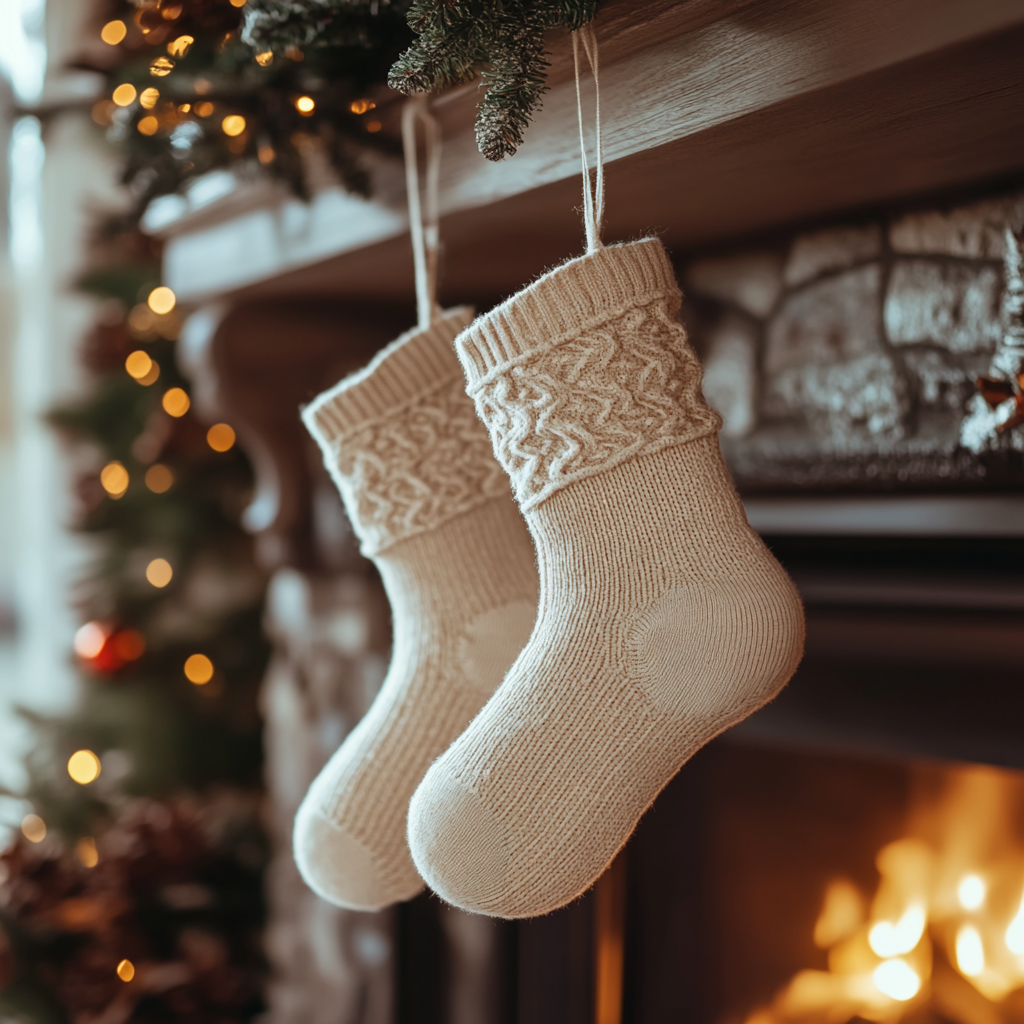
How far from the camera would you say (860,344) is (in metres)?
0.95

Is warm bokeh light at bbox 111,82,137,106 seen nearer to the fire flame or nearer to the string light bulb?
the string light bulb

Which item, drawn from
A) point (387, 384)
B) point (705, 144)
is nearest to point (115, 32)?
point (387, 384)

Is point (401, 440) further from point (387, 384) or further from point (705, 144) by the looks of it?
point (705, 144)

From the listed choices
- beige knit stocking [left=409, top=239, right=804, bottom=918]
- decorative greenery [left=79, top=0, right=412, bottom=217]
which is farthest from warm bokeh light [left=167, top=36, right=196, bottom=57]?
beige knit stocking [left=409, top=239, right=804, bottom=918]

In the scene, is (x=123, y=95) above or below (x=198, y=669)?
above

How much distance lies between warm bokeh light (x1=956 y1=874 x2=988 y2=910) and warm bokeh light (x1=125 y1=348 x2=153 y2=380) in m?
1.49

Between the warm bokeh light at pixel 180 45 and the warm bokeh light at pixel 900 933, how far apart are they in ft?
3.79

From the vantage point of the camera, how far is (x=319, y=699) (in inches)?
53.4

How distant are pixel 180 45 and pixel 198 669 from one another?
110 cm

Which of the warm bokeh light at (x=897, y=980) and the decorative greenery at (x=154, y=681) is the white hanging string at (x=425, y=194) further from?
the decorative greenery at (x=154, y=681)

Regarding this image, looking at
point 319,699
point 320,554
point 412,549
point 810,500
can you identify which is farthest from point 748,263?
point 319,699

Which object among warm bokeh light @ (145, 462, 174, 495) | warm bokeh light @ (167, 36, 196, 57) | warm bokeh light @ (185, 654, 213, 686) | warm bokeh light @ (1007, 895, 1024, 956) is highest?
warm bokeh light @ (167, 36, 196, 57)

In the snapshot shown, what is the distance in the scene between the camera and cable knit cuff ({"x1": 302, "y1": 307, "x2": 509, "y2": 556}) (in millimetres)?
778

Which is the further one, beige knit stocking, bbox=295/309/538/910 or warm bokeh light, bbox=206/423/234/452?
warm bokeh light, bbox=206/423/234/452
